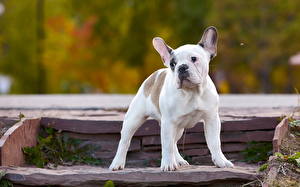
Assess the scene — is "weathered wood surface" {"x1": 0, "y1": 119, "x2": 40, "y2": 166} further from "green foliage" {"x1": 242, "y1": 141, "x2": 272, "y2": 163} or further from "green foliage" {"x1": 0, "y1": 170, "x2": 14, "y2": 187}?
"green foliage" {"x1": 242, "y1": 141, "x2": 272, "y2": 163}

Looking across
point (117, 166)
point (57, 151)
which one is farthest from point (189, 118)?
point (57, 151)

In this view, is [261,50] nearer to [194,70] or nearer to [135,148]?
[135,148]

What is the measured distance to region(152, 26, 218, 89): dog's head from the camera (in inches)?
235

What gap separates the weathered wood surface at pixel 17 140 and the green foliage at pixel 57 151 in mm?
83

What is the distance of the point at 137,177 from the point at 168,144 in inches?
15.1

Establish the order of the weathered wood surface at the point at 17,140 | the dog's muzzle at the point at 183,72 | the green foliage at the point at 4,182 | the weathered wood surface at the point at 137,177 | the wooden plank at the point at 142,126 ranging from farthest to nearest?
the wooden plank at the point at 142,126, the weathered wood surface at the point at 17,140, the green foliage at the point at 4,182, the weathered wood surface at the point at 137,177, the dog's muzzle at the point at 183,72

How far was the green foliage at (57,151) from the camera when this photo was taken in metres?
7.52

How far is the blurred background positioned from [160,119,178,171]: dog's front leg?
64.4ft

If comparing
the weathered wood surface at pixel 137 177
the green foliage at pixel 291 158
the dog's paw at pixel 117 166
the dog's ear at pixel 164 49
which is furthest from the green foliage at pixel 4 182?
the green foliage at pixel 291 158

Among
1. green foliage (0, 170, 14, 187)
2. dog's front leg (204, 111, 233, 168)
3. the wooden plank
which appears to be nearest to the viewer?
dog's front leg (204, 111, 233, 168)

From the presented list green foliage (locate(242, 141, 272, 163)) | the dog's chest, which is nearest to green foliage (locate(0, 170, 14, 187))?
the dog's chest

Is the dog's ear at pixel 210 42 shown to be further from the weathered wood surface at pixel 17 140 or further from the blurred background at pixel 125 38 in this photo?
the blurred background at pixel 125 38

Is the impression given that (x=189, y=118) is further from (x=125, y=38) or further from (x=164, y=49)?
(x=125, y=38)

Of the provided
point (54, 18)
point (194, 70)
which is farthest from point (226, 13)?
point (194, 70)
